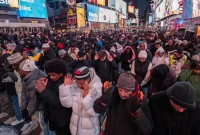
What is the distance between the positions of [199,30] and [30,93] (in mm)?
18042

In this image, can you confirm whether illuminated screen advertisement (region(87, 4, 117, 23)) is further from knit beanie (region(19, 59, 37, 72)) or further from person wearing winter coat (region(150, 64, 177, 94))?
person wearing winter coat (region(150, 64, 177, 94))

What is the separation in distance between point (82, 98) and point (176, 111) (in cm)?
115

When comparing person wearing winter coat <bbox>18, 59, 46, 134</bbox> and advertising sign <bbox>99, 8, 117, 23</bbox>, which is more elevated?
advertising sign <bbox>99, 8, 117, 23</bbox>

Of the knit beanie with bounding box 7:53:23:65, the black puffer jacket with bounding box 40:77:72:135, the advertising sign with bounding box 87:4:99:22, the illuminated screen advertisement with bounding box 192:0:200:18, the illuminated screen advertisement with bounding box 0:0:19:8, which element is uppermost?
the advertising sign with bounding box 87:4:99:22

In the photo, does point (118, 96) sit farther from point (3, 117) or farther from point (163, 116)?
point (3, 117)

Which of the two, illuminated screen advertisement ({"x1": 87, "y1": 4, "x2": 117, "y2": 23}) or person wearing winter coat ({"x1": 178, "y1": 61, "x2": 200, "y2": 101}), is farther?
illuminated screen advertisement ({"x1": 87, "y1": 4, "x2": 117, "y2": 23})

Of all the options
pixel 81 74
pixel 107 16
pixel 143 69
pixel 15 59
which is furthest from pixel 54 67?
pixel 107 16

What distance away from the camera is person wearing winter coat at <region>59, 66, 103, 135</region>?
235cm

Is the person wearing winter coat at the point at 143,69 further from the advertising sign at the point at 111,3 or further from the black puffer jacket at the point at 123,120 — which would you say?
the advertising sign at the point at 111,3

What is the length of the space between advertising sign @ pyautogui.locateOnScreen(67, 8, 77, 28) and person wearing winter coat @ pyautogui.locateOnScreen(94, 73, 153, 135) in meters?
49.4

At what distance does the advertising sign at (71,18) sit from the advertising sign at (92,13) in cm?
971

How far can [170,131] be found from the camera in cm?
192

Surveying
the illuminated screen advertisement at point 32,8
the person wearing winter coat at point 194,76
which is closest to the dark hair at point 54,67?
the person wearing winter coat at point 194,76

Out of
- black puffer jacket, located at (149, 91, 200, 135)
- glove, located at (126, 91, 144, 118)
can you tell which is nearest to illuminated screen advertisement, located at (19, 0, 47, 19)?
black puffer jacket, located at (149, 91, 200, 135)
